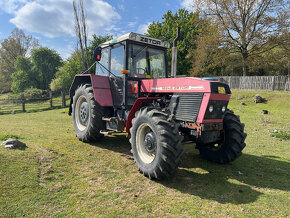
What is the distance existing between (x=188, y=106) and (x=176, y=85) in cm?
55

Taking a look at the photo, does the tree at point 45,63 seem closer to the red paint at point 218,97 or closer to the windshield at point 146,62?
the windshield at point 146,62

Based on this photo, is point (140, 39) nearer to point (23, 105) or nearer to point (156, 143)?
point (156, 143)

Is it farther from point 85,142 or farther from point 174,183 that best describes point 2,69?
point 174,183

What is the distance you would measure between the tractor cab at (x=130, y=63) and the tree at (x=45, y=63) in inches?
1273

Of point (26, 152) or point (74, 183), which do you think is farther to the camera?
point (26, 152)

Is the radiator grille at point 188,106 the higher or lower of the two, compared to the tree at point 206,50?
lower

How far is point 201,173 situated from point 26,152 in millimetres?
3670

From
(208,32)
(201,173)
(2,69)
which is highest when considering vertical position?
(208,32)

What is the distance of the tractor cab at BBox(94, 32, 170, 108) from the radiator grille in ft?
4.70

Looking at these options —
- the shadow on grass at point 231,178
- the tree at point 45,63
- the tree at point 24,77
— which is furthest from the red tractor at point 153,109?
the tree at point 45,63

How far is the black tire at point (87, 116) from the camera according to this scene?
5648mm

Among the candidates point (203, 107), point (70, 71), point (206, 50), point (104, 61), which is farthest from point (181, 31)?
point (203, 107)

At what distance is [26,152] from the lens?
450cm

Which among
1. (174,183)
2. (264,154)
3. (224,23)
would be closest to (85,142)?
(174,183)
